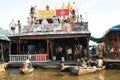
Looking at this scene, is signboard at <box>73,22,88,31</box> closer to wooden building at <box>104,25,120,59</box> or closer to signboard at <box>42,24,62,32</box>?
signboard at <box>42,24,62,32</box>

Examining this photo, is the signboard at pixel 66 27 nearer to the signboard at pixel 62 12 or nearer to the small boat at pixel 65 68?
the signboard at pixel 62 12

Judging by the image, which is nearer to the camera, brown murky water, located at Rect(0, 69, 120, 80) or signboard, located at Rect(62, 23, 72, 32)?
brown murky water, located at Rect(0, 69, 120, 80)

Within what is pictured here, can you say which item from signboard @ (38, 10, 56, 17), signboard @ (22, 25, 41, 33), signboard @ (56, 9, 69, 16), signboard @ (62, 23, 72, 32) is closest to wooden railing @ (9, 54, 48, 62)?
signboard @ (22, 25, 41, 33)

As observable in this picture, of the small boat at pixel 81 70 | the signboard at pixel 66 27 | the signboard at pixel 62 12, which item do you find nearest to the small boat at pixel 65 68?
the small boat at pixel 81 70

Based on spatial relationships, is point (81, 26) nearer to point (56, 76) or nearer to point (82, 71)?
point (82, 71)

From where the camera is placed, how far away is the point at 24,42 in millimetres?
30922

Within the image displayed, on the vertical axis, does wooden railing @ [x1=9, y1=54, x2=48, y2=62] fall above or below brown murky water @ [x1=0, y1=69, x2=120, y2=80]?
above

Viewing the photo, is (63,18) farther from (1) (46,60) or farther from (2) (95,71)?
(2) (95,71)

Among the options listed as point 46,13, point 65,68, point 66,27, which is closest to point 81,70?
point 65,68

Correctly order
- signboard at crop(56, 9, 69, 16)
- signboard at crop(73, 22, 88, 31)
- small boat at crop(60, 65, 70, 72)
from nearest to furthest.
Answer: small boat at crop(60, 65, 70, 72)
signboard at crop(73, 22, 88, 31)
signboard at crop(56, 9, 69, 16)

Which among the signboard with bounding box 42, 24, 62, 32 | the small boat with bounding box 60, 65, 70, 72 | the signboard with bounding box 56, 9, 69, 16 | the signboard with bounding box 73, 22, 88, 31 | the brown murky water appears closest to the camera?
the brown murky water

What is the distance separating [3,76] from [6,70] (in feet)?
11.2

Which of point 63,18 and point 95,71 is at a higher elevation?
point 63,18

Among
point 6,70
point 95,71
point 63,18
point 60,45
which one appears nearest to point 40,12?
point 63,18
